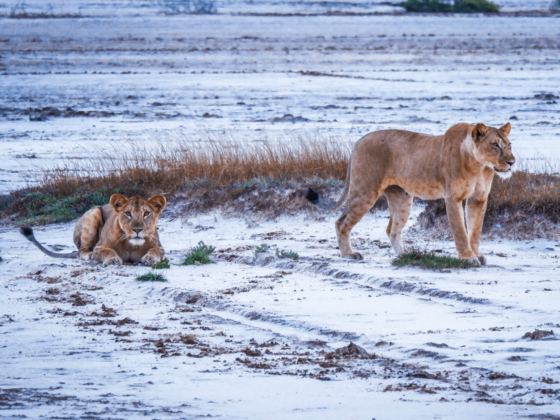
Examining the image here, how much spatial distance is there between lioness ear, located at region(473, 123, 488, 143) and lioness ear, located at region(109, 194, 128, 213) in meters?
3.27

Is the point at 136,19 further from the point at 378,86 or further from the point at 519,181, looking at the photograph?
the point at 519,181

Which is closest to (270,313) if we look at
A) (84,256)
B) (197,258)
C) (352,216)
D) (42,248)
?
(197,258)

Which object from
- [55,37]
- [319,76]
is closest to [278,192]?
[319,76]

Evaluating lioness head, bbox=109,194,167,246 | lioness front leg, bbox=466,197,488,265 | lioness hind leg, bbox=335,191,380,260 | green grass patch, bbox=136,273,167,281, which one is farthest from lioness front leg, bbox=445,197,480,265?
lioness head, bbox=109,194,167,246

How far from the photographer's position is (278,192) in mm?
11883

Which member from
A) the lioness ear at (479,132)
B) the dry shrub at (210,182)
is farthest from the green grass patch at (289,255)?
the dry shrub at (210,182)

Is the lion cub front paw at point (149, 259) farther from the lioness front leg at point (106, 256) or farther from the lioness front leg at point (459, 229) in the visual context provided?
the lioness front leg at point (459, 229)

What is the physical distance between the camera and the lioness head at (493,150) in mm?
8172

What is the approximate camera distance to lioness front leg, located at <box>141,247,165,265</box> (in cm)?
897

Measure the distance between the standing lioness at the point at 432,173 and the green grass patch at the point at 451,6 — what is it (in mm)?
66395

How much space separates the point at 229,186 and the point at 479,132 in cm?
474

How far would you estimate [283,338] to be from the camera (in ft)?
20.1

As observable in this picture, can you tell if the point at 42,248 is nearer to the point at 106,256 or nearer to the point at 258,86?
the point at 106,256

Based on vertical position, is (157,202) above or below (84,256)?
above
